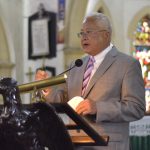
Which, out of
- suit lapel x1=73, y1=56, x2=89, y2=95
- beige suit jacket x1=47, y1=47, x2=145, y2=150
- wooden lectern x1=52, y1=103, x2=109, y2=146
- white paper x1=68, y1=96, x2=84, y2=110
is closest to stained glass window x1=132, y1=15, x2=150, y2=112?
suit lapel x1=73, y1=56, x2=89, y2=95

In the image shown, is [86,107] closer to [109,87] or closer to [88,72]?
[109,87]

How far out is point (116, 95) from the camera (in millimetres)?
2533

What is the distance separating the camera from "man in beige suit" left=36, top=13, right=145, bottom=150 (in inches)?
95.3

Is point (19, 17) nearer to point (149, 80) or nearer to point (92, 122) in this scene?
point (149, 80)

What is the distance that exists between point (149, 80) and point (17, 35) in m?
2.79

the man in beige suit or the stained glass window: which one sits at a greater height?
the man in beige suit

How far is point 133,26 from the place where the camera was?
9883 mm

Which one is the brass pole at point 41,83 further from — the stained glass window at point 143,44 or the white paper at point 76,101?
the stained glass window at point 143,44

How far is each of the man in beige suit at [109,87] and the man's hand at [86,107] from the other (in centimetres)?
2

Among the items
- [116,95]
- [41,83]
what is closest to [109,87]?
[116,95]

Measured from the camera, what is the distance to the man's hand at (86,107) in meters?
2.29

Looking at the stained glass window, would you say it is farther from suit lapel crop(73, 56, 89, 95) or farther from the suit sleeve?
the suit sleeve

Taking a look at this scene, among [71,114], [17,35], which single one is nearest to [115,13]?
[17,35]

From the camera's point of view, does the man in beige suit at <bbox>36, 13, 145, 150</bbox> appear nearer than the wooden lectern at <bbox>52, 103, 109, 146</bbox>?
No
